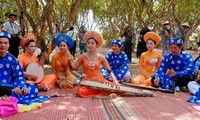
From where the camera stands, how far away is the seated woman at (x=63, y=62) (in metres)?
6.45

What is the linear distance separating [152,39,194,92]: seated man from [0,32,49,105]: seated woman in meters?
2.64

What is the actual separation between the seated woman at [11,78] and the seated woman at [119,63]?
270 cm

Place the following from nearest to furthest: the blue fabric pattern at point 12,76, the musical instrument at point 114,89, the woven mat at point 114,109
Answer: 1. the woven mat at point 114,109
2. the blue fabric pattern at point 12,76
3. the musical instrument at point 114,89

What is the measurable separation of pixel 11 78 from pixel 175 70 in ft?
11.3

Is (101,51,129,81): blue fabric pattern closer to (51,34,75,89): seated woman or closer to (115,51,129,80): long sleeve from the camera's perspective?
(115,51,129,80): long sleeve

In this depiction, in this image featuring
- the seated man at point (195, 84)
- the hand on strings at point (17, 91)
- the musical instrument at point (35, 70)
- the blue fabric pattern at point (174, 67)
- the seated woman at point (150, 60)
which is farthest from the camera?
the seated woman at point (150, 60)

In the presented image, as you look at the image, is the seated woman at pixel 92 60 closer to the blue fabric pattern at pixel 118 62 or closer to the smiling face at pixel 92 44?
the smiling face at pixel 92 44

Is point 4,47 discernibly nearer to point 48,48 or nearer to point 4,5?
point 48,48

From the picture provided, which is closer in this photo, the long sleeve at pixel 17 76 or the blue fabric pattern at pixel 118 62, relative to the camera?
the long sleeve at pixel 17 76

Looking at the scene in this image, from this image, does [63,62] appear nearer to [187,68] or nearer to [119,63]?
[119,63]

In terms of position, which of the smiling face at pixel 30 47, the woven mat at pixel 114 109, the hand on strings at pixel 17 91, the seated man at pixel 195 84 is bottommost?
the woven mat at pixel 114 109

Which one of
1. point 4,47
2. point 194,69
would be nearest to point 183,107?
point 194,69

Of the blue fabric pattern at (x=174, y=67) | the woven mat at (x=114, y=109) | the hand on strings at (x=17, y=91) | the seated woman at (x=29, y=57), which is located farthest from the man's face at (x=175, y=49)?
the hand on strings at (x=17, y=91)

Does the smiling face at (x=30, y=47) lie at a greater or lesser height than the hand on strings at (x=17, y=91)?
greater
